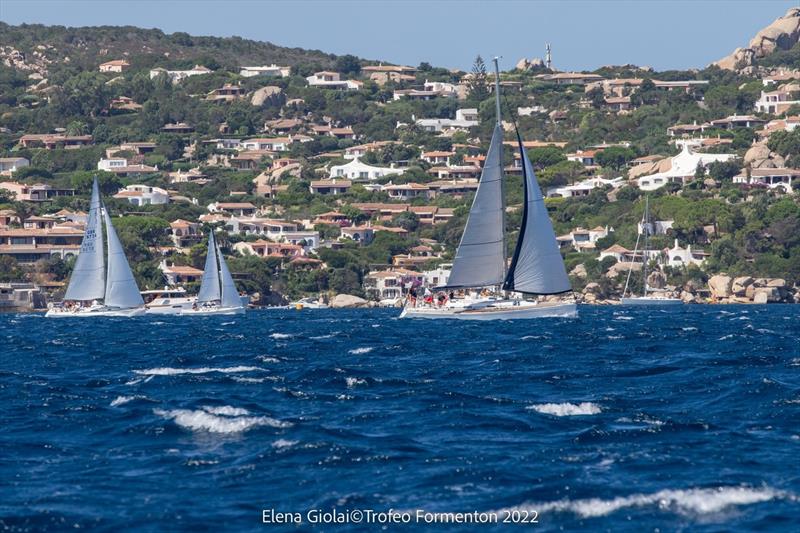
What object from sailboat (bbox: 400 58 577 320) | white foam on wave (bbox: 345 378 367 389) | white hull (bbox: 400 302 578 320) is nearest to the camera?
white foam on wave (bbox: 345 378 367 389)

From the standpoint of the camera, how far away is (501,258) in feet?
252

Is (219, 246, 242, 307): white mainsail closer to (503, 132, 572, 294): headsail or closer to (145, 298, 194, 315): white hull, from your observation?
(145, 298, 194, 315): white hull

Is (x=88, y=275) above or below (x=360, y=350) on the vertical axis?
above

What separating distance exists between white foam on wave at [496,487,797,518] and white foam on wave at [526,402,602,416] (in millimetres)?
8067

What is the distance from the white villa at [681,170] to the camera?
179750mm

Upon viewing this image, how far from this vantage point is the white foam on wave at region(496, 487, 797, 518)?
21.3m

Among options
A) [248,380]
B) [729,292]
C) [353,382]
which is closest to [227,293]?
[729,292]

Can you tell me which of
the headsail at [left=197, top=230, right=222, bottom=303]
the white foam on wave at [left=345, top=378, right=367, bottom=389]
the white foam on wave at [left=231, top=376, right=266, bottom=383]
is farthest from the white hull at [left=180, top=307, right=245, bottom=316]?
the white foam on wave at [left=345, top=378, right=367, bottom=389]

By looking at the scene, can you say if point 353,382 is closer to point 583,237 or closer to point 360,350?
point 360,350

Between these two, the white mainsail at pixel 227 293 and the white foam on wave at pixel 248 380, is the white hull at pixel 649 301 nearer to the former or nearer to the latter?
the white mainsail at pixel 227 293

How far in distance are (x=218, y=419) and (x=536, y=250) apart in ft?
152

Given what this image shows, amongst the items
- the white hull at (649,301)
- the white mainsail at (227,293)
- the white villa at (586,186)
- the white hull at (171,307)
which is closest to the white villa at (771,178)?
the white villa at (586,186)

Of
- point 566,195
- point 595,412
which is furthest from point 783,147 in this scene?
point 595,412

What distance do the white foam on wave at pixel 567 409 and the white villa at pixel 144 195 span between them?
155 m
